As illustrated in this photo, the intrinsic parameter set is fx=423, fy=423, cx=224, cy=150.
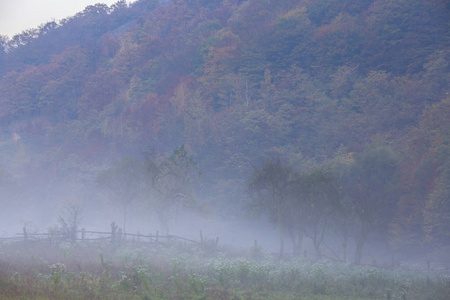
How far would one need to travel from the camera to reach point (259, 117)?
2665 inches

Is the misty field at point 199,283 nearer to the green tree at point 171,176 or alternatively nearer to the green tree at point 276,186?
the green tree at point 276,186

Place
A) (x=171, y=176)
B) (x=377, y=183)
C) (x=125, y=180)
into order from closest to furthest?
(x=377, y=183) → (x=171, y=176) → (x=125, y=180)

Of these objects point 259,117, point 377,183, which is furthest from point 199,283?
point 259,117

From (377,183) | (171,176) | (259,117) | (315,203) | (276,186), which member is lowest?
(315,203)

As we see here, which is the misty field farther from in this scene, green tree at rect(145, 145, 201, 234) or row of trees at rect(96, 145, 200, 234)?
row of trees at rect(96, 145, 200, 234)

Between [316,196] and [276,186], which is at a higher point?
[276,186]

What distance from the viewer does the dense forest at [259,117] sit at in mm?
37969

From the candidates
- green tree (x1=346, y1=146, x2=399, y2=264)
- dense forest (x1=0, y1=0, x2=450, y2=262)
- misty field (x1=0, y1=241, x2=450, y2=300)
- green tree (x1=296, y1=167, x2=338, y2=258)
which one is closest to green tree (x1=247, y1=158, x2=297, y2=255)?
dense forest (x1=0, y1=0, x2=450, y2=262)

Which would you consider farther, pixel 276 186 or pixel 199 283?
pixel 276 186

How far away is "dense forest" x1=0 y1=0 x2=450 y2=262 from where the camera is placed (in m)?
38.0

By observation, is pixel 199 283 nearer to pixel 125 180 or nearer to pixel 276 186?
pixel 276 186

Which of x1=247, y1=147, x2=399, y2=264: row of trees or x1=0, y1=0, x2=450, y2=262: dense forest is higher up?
x1=0, y1=0, x2=450, y2=262: dense forest

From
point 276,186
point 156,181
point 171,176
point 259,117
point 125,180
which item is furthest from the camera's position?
point 259,117

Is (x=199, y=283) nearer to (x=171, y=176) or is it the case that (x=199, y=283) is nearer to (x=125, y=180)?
(x=171, y=176)
